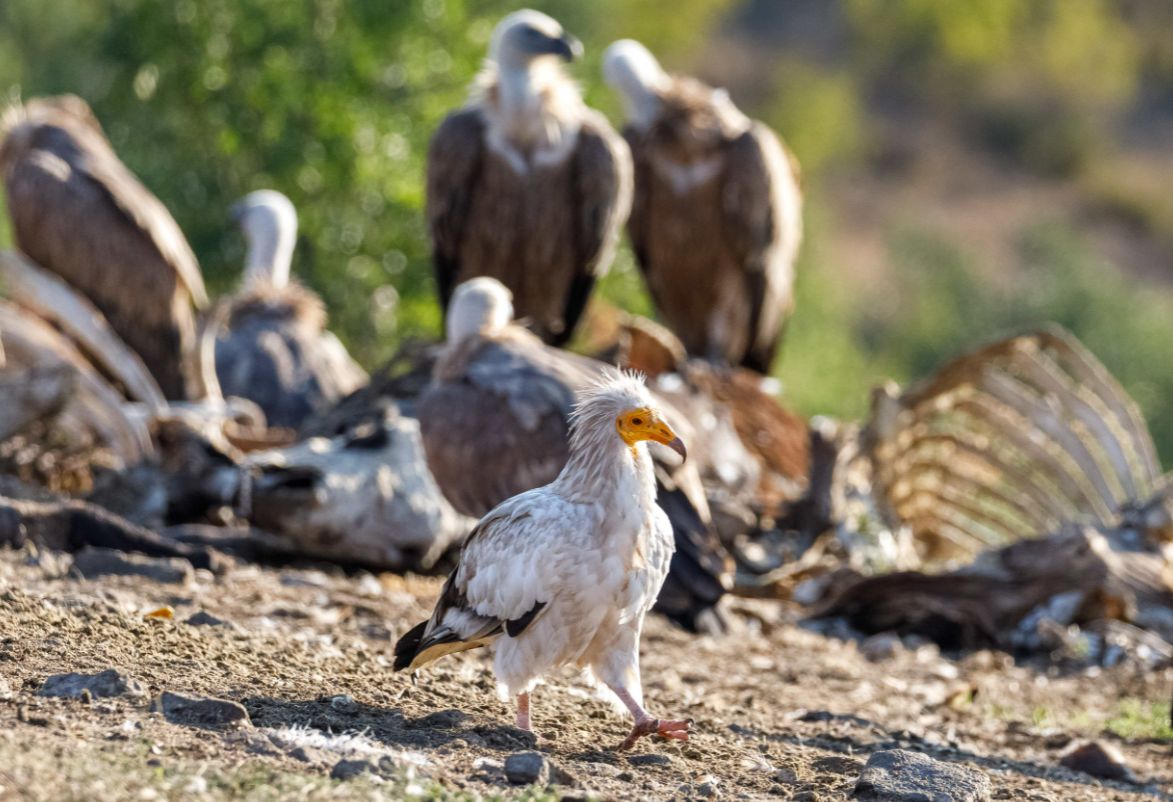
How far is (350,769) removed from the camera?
342 cm

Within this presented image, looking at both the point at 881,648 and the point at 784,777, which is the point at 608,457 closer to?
the point at 784,777

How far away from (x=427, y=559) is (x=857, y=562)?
2176 mm

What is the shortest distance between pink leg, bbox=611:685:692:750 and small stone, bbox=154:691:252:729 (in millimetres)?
912

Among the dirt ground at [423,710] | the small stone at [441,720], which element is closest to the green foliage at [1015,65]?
the dirt ground at [423,710]

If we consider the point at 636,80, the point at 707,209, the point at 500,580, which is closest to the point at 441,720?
the point at 500,580

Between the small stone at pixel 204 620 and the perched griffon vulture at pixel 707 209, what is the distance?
694 centimetres

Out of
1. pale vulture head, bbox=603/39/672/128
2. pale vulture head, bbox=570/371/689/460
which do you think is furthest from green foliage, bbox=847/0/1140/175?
pale vulture head, bbox=570/371/689/460

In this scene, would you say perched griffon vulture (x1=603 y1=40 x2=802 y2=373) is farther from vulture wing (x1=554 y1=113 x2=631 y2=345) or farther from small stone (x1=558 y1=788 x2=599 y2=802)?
small stone (x1=558 y1=788 x2=599 y2=802)

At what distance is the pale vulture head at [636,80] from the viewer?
11430mm

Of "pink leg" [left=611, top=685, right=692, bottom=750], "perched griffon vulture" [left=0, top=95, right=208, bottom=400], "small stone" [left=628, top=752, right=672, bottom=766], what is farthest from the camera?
"perched griffon vulture" [left=0, top=95, right=208, bottom=400]

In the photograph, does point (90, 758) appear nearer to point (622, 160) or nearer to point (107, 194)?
point (622, 160)

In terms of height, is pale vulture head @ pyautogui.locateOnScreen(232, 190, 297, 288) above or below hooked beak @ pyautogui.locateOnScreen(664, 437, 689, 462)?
above

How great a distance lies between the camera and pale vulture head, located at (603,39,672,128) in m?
11.4

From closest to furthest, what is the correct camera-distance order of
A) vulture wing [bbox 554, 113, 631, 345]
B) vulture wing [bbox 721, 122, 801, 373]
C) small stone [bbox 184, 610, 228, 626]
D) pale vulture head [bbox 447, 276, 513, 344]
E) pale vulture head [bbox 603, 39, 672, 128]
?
small stone [bbox 184, 610, 228, 626] < pale vulture head [bbox 447, 276, 513, 344] < vulture wing [bbox 554, 113, 631, 345] < vulture wing [bbox 721, 122, 801, 373] < pale vulture head [bbox 603, 39, 672, 128]
